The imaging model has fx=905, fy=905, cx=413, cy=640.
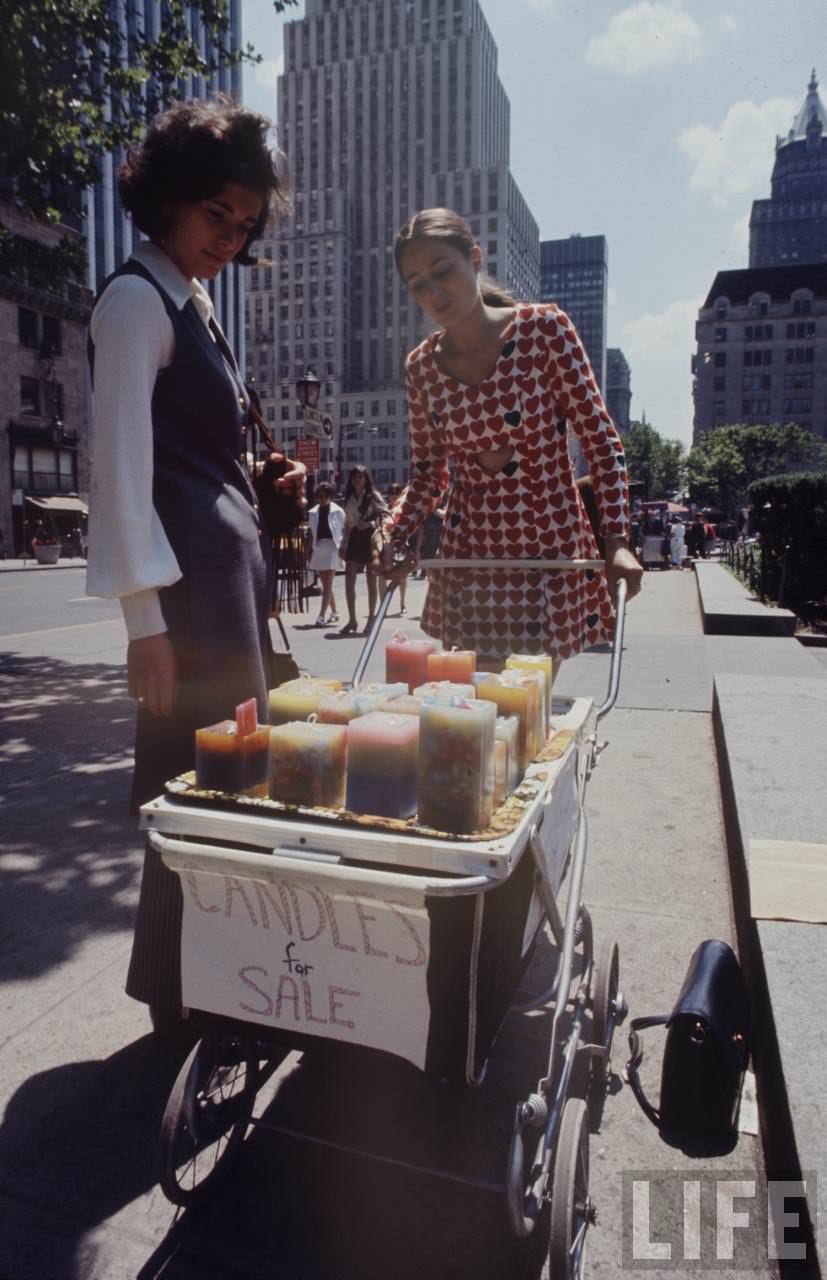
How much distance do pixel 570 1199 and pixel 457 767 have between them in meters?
0.80

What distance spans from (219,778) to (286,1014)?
1.50 feet

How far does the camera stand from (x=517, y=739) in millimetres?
1840

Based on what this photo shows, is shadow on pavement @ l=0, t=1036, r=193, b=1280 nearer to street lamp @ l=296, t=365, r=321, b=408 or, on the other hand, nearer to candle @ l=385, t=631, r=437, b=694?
candle @ l=385, t=631, r=437, b=694

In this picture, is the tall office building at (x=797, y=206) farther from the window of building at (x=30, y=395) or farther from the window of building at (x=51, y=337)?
the window of building at (x=30, y=395)

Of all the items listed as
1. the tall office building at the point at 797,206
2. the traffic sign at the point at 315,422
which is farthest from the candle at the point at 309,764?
the tall office building at the point at 797,206

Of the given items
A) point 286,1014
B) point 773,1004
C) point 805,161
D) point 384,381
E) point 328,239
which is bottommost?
point 773,1004

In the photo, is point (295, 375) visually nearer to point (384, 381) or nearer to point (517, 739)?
point (384, 381)

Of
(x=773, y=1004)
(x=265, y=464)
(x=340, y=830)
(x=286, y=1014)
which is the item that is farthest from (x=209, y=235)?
(x=773, y=1004)

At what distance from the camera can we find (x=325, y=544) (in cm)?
1322

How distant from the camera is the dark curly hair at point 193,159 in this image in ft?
7.06

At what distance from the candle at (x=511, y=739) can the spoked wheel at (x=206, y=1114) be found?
833 millimetres

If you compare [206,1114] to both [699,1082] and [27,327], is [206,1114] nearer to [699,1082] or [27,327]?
[699,1082]

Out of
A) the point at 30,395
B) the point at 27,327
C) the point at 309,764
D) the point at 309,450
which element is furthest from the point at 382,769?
the point at 27,327

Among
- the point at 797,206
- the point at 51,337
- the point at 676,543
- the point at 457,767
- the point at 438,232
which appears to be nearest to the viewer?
the point at 457,767
